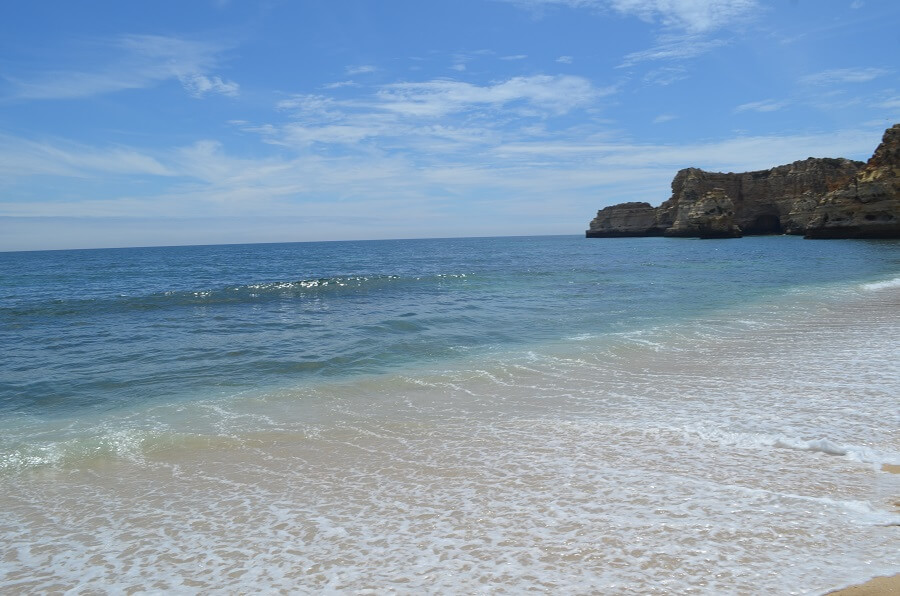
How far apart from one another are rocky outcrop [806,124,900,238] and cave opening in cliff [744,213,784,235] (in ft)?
118

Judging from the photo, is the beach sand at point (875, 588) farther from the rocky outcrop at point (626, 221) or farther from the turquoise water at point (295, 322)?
the rocky outcrop at point (626, 221)

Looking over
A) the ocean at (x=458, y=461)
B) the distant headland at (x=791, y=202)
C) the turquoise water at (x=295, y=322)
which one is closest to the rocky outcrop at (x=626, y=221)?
the distant headland at (x=791, y=202)

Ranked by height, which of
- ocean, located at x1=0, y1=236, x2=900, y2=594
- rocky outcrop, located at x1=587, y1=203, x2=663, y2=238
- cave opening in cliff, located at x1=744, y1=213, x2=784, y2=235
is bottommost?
ocean, located at x1=0, y1=236, x2=900, y2=594

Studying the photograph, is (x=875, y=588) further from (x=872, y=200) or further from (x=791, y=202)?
(x=791, y=202)

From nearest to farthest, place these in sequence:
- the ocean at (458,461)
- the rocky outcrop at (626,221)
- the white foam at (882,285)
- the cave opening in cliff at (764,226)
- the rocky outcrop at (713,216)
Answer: the ocean at (458,461) < the white foam at (882,285) < the rocky outcrop at (713,216) < the cave opening in cliff at (764,226) < the rocky outcrop at (626,221)

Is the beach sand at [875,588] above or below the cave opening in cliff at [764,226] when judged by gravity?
below

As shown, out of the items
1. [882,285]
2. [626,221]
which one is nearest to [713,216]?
[626,221]

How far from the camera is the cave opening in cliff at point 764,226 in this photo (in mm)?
90438

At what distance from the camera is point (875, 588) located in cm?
307

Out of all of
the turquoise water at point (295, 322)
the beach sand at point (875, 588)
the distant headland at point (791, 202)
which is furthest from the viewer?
the distant headland at point (791, 202)

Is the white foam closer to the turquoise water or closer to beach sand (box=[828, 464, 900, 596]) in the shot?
the turquoise water

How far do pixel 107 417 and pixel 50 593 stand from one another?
14.8 feet

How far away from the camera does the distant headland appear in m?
50.1

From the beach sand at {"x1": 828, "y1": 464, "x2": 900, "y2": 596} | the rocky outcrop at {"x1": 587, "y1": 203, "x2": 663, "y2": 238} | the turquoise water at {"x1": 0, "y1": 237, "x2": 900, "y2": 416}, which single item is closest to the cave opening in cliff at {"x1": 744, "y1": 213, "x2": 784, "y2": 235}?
the rocky outcrop at {"x1": 587, "y1": 203, "x2": 663, "y2": 238}
